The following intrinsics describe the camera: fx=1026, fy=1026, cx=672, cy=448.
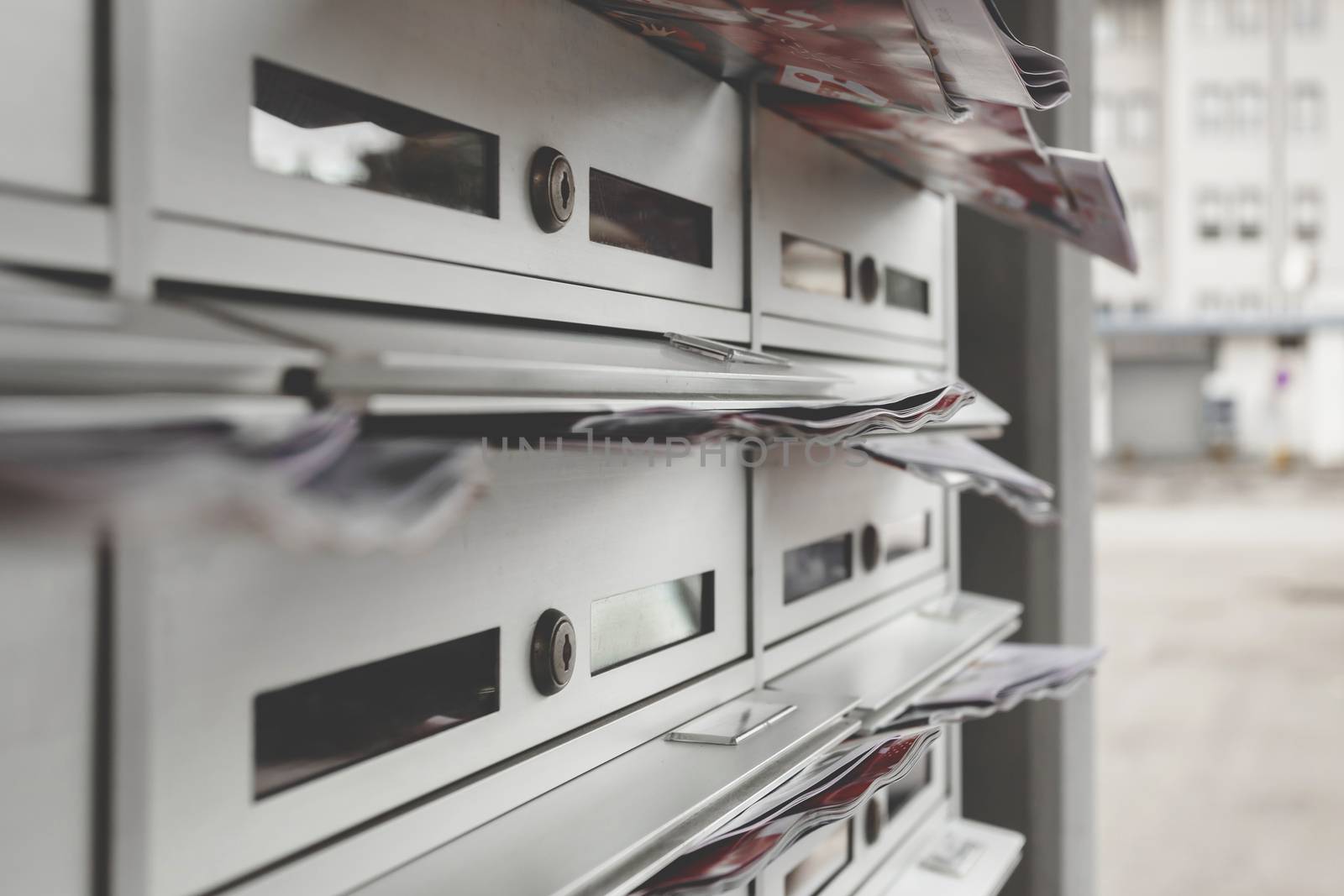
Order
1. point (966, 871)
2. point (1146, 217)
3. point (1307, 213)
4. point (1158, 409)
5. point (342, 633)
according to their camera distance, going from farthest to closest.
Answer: point (1158, 409) < point (1146, 217) < point (1307, 213) < point (966, 871) < point (342, 633)

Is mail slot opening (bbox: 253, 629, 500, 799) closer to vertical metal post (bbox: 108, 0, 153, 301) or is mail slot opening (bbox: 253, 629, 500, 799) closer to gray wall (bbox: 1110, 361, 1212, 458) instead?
vertical metal post (bbox: 108, 0, 153, 301)

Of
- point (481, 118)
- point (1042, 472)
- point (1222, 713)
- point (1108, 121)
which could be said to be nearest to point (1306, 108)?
point (1108, 121)

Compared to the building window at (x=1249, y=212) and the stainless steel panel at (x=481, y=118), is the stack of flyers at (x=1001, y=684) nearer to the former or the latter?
the stainless steel panel at (x=481, y=118)

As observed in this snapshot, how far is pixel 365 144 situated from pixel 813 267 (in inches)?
31.9

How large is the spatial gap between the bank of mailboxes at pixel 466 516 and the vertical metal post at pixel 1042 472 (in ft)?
3.52

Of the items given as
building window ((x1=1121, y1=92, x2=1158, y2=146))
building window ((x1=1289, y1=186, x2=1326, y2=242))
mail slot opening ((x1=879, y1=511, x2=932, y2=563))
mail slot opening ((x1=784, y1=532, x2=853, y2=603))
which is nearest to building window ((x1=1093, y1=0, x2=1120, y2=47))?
building window ((x1=1121, y1=92, x2=1158, y2=146))

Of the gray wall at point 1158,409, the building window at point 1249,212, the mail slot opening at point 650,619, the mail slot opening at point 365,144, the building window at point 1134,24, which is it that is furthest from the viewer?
the gray wall at point 1158,409

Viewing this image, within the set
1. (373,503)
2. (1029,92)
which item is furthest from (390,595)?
(1029,92)

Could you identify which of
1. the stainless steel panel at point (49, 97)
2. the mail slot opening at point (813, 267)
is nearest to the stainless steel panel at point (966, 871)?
the mail slot opening at point (813, 267)

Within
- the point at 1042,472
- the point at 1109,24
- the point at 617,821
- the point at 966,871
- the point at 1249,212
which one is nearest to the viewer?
the point at 617,821

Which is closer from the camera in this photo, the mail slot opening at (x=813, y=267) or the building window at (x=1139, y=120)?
the mail slot opening at (x=813, y=267)

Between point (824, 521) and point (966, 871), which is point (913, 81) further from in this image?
point (966, 871)

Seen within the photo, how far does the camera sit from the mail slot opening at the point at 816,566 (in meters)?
1.39

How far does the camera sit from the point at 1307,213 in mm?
17203
